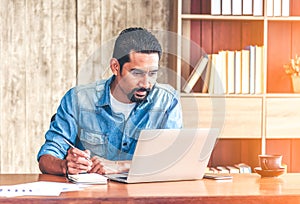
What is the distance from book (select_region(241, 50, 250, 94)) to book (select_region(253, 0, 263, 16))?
261mm

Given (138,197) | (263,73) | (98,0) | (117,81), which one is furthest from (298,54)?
(138,197)

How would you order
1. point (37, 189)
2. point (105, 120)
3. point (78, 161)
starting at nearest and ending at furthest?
point (37, 189) < point (78, 161) < point (105, 120)

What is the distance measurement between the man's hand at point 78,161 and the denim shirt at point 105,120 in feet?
0.86

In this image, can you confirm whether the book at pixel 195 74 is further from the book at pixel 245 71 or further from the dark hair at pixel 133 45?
the dark hair at pixel 133 45

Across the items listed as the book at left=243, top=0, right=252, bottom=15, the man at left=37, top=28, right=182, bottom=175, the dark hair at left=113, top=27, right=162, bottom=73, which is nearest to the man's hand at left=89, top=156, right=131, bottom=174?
the man at left=37, top=28, right=182, bottom=175

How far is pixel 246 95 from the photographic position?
426cm

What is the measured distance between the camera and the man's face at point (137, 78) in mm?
3254

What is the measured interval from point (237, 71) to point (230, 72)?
48 mm

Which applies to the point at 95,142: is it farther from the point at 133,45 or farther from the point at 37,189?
the point at 37,189

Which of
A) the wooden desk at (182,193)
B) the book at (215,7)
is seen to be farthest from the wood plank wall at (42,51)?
the wooden desk at (182,193)

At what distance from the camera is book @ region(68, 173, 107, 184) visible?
271cm

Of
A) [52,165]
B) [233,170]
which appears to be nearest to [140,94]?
[52,165]

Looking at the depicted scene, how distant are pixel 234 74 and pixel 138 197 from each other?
2032 mm

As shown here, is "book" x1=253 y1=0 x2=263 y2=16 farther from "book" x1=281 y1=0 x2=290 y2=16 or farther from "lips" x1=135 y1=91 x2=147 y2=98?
"lips" x1=135 y1=91 x2=147 y2=98
